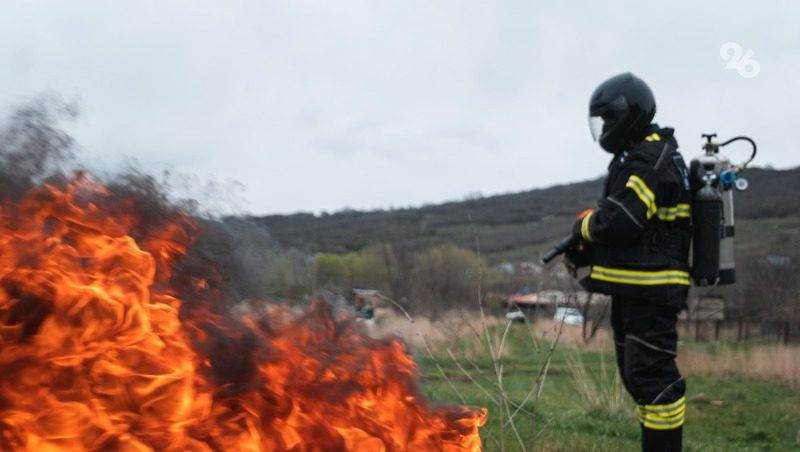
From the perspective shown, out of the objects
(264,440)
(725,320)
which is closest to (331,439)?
(264,440)

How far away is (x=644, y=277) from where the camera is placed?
16.3 feet

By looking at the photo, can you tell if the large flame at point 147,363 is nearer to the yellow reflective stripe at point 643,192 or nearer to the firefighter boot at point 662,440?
the firefighter boot at point 662,440

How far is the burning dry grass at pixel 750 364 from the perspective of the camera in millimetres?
11633

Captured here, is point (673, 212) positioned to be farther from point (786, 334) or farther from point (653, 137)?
point (786, 334)

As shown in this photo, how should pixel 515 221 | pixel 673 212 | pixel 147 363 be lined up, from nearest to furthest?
1. pixel 147 363
2. pixel 673 212
3. pixel 515 221

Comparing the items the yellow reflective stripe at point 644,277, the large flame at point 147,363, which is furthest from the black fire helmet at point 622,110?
the large flame at point 147,363

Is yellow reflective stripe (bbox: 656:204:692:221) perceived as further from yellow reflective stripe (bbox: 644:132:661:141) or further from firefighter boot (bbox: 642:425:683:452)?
firefighter boot (bbox: 642:425:683:452)

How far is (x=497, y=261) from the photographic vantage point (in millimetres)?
59188

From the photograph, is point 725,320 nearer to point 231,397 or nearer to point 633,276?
point 633,276

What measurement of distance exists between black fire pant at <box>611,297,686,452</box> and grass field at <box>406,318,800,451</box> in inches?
21.6

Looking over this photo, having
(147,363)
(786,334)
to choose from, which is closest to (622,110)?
(147,363)

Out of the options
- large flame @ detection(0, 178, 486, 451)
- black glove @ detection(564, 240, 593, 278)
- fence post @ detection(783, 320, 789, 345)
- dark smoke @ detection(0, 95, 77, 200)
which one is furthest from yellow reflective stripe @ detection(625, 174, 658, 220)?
fence post @ detection(783, 320, 789, 345)

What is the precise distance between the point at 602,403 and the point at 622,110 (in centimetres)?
329

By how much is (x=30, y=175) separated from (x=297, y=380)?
1279 millimetres
